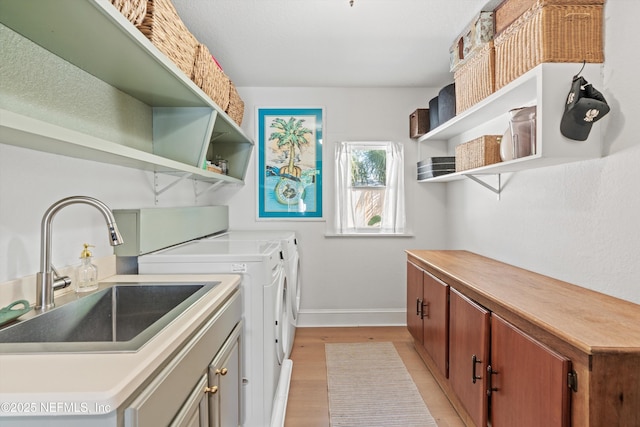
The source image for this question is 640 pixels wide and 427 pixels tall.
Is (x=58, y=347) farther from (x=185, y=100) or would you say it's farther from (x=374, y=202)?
(x=374, y=202)

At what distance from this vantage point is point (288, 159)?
141 inches

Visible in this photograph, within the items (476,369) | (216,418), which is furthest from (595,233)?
(216,418)

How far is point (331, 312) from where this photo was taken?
11.8ft

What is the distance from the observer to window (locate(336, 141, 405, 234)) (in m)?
3.60

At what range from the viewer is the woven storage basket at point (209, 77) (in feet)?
6.50

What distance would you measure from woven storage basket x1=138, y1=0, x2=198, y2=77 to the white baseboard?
253 centimetres

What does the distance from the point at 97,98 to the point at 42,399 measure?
4.57 feet

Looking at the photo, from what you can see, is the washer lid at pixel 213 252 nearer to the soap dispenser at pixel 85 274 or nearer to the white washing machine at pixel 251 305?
the white washing machine at pixel 251 305

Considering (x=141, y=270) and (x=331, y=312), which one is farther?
(x=331, y=312)

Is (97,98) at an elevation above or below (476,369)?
above

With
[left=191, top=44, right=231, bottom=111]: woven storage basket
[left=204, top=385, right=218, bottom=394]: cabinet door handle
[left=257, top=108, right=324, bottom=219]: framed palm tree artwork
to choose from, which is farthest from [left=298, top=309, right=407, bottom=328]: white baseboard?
[left=204, top=385, right=218, bottom=394]: cabinet door handle

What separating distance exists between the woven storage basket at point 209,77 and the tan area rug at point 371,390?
6.80ft

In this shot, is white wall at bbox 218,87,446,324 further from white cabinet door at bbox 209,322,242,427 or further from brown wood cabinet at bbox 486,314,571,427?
brown wood cabinet at bbox 486,314,571,427

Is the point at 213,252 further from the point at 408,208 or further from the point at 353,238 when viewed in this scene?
the point at 408,208
